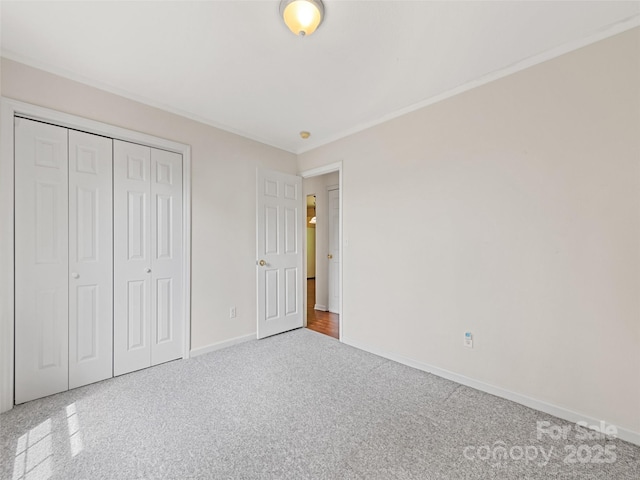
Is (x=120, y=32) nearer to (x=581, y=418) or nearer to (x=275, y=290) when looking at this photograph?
(x=275, y=290)

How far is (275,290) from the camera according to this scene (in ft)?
11.7

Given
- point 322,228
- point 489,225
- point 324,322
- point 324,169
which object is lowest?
point 324,322

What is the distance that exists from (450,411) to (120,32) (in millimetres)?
3345

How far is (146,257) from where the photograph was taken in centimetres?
259

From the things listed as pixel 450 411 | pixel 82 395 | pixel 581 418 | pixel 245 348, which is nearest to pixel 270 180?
pixel 245 348

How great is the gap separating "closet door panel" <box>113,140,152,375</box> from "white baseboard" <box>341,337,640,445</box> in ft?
7.80

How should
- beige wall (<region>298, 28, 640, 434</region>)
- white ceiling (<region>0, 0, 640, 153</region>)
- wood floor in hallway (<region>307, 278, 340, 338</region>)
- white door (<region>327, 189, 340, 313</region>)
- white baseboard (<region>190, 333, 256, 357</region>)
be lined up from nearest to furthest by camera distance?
1. white ceiling (<region>0, 0, 640, 153</region>)
2. beige wall (<region>298, 28, 640, 434</region>)
3. white baseboard (<region>190, 333, 256, 357</region>)
4. wood floor in hallway (<region>307, 278, 340, 338</region>)
5. white door (<region>327, 189, 340, 313</region>)

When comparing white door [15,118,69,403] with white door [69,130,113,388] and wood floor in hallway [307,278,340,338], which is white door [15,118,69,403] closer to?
white door [69,130,113,388]

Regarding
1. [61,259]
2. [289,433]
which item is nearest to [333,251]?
[289,433]

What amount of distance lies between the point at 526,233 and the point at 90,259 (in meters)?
3.46

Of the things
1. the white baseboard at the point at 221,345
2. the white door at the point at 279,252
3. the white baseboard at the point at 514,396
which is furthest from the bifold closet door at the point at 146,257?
the white baseboard at the point at 514,396

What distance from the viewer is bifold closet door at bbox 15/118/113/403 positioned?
201 centimetres

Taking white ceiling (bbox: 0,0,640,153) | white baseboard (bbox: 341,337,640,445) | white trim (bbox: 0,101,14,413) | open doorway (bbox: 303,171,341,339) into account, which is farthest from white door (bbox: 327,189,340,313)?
white trim (bbox: 0,101,14,413)

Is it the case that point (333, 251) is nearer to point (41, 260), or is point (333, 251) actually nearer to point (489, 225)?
point (489, 225)
